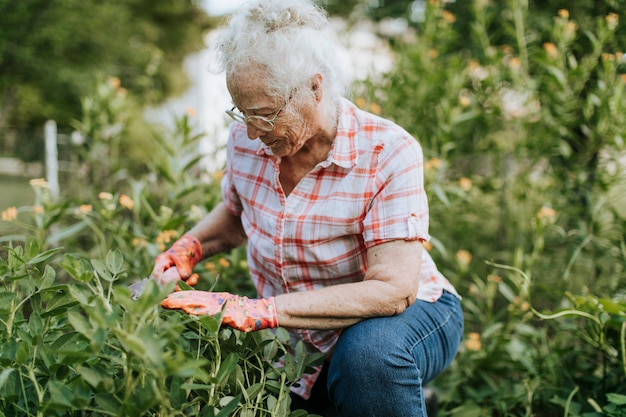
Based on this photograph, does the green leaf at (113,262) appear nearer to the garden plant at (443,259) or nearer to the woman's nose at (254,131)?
the garden plant at (443,259)

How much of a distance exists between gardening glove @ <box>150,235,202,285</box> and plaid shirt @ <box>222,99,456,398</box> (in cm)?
17

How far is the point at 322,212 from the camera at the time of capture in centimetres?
134

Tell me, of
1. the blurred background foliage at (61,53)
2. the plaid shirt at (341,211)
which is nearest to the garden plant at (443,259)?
the plaid shirt at (341,211)

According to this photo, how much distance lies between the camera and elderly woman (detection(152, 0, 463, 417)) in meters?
1.17

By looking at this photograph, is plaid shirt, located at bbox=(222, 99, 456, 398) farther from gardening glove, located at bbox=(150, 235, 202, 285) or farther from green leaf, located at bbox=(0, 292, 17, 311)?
green leaf, located at bbox=(0, 292, 17, 311)

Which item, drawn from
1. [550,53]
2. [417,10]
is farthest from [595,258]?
[417,10]

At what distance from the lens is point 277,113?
1.26 metres

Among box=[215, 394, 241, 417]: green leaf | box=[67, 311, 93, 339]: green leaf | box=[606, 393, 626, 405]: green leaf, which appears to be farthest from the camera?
box=[606, 393, 626, 405]: green leaf

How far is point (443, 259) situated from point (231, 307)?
157 cm

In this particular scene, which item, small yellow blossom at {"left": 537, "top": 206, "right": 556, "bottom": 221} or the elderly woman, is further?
small yellow blossom at {"left": 537, "top": 206, "right": 556, "bottom": 221}

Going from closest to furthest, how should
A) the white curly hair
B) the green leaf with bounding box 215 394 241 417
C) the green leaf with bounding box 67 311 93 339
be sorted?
1. the green leaf with bounding box 67 311 93 339
2. the green leaf with bounding box 215 394 241 417
3. the white curly hair

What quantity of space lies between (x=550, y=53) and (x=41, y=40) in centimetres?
787

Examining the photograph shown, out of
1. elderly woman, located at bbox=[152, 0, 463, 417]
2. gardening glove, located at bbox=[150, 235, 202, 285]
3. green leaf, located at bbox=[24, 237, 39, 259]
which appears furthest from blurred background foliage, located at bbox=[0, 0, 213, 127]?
green leaf, located at bbox=[24, 237, 39, 259]

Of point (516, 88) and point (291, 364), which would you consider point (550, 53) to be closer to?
point (516, 88)
